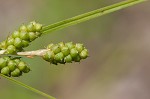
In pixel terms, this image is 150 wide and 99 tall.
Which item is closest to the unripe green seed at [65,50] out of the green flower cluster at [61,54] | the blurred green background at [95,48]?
the green flower cluster at [61,54]

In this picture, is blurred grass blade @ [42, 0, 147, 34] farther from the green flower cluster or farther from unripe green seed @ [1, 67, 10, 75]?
unripe green seed @ [1, 67, 10, 75]

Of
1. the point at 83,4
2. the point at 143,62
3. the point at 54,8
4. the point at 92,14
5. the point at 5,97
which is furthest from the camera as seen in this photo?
Answer: the point at 143,62

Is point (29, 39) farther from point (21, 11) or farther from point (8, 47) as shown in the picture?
point (21, 11)

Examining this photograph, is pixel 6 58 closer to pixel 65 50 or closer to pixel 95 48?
pixel 65 50

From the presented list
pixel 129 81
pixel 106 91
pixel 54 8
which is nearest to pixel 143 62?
pixel 129 81

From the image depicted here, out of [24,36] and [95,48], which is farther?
[95,48]

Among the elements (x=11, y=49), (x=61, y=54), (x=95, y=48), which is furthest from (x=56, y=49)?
(x=95, y=48)

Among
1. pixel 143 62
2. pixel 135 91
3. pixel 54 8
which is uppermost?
pixel 54 8
